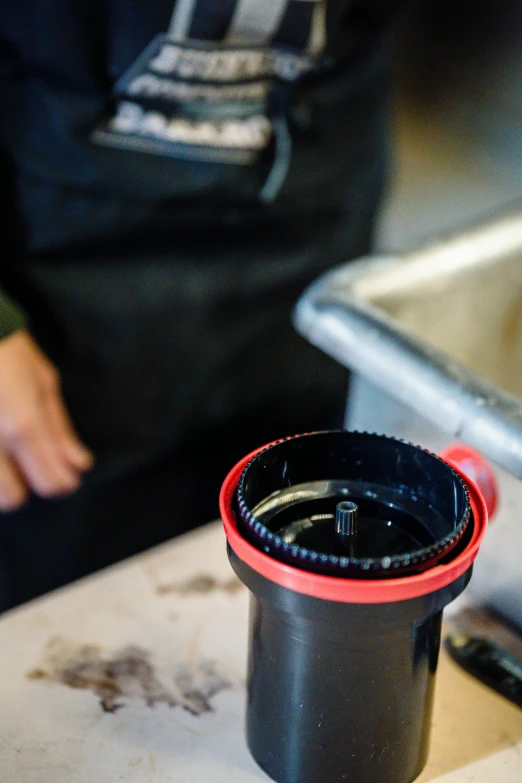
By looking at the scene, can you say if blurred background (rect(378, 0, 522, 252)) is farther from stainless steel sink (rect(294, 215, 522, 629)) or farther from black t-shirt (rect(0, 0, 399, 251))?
stainless steel sink (rect(294, 215, 522, 629))

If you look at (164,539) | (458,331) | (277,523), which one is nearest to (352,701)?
(277,523)

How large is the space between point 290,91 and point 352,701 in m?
0.62

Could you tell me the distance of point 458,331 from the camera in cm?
65

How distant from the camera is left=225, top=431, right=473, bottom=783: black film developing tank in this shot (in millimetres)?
342

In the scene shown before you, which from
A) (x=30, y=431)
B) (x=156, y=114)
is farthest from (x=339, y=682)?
(x=156, y=114)

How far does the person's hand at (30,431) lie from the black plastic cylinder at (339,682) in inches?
15.9

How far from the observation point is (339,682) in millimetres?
366

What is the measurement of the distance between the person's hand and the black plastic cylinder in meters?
0.40

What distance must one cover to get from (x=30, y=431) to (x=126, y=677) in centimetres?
32

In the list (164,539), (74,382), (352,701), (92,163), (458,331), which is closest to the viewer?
(352,701)

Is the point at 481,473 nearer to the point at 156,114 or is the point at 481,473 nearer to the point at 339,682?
the point at 339,682

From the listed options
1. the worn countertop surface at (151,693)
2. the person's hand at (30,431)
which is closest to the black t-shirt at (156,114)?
the person's hand at (30,431)

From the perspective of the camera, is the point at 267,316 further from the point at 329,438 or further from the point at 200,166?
the point at 329,438

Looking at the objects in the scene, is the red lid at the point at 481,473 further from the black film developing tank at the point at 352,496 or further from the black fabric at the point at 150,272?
the black fabric at the point at 150,272
